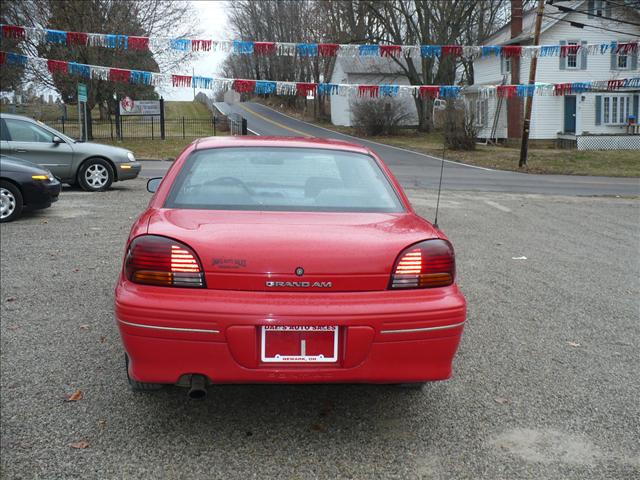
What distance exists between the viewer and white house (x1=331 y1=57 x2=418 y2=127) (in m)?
52.6

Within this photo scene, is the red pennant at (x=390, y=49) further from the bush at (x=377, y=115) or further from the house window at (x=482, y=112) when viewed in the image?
the bush at (x=377, y=115)

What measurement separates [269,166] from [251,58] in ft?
309

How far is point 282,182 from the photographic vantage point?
157 inches

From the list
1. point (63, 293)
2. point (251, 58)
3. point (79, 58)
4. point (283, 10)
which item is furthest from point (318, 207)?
point (251, 58)

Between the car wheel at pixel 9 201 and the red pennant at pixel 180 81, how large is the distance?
12.9m

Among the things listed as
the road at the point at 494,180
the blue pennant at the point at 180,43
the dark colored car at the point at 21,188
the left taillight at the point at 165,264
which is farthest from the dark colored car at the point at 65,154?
the left taillight at the point at 165,264

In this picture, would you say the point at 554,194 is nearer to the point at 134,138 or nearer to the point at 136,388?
the point at 136,388

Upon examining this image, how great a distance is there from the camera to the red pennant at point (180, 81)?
73.0 ft

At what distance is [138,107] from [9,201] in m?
24.2

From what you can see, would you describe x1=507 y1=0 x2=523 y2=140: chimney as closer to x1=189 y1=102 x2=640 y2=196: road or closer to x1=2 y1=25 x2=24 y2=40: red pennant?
x1=189 y1=102 x2=640 y2=196: road

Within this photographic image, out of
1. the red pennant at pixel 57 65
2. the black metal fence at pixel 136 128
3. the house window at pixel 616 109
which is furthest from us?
the house window at pixel 616 109

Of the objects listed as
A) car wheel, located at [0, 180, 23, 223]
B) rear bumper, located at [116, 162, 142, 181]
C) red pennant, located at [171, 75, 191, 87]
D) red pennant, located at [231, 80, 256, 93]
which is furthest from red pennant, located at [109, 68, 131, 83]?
car wheel, located at [0, 180, 23, 223]

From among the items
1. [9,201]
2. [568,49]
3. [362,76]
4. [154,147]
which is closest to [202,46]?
[154,147]

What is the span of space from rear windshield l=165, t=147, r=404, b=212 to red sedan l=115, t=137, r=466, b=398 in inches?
11.0
